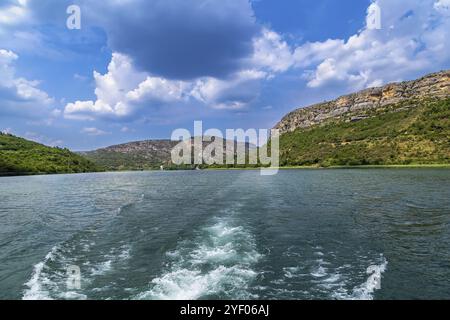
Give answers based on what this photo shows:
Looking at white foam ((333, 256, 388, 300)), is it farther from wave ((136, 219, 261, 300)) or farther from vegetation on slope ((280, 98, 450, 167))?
vegetation on slope ((280, 98, 450, 167))

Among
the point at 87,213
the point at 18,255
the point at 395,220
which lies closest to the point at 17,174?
the point at 87,213

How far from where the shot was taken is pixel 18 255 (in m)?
18.7

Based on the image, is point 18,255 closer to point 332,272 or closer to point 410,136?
point 332,272

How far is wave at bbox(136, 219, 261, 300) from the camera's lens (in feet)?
41.6

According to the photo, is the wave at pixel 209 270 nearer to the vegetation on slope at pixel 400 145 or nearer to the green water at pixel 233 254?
the green water at pixel 233 254

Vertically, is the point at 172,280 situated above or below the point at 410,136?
below

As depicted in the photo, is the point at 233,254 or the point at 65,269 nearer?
the point at 65,269

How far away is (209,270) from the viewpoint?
50.1ft

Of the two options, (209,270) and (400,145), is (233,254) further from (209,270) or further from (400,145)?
(400,145)

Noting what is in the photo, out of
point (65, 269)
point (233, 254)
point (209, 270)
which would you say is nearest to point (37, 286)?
point (65, 269)

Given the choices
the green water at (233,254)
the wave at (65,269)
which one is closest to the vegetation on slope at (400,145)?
the green water at (233,254)

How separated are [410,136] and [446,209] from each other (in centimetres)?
14324

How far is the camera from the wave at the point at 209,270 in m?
12.7

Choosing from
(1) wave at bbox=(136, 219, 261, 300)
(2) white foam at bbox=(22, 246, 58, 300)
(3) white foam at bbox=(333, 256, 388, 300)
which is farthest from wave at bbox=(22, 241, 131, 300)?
(3) white foam at bbox=(333, 256, 388, 300)
